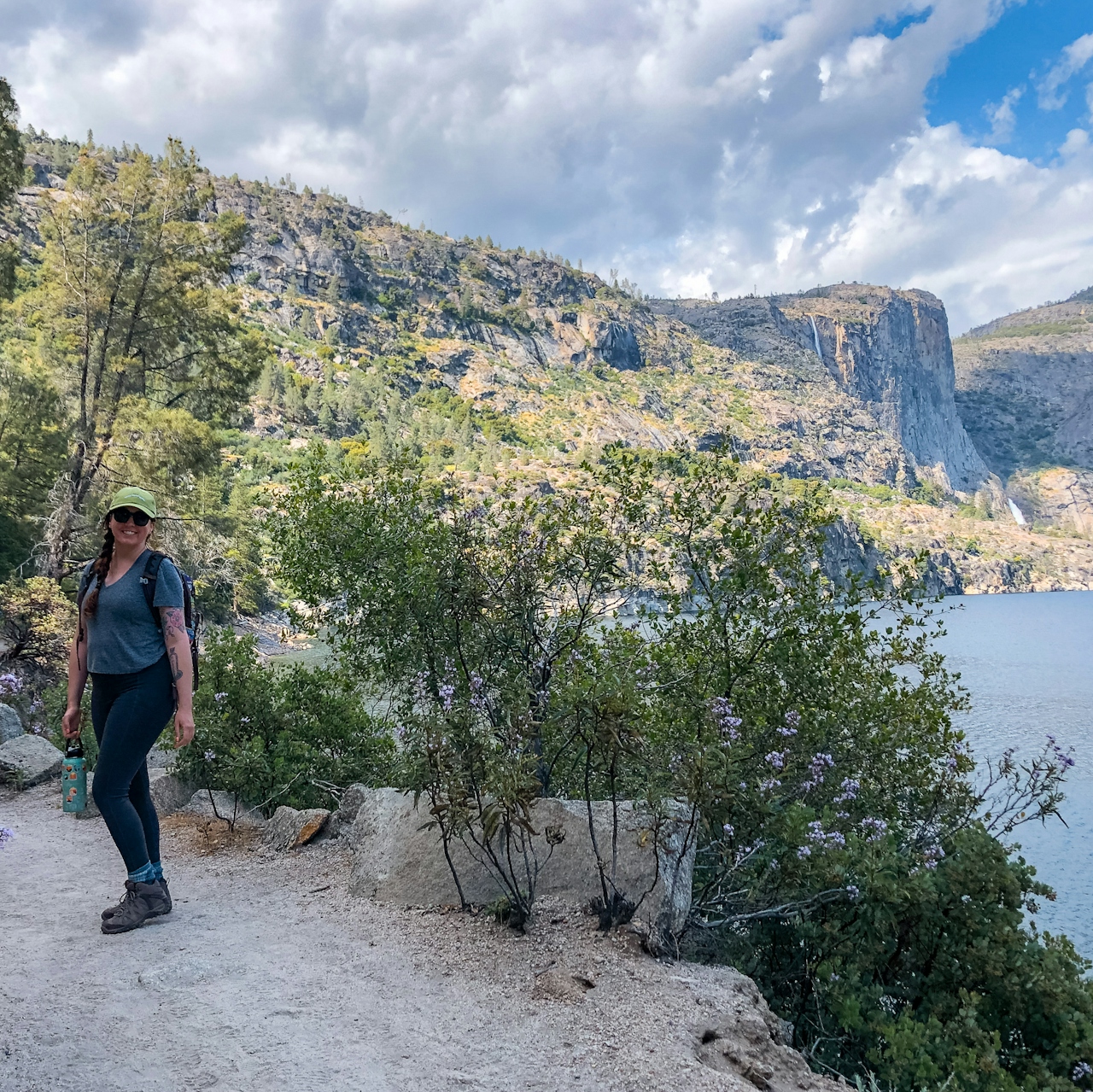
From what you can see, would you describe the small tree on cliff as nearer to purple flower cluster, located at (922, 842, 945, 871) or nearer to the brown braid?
the brown braid

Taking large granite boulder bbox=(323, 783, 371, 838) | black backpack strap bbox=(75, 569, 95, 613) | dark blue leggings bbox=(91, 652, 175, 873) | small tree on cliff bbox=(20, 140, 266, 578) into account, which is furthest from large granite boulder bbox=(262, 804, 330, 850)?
small tree on cliff bbox=(20, 140, 266, 578)

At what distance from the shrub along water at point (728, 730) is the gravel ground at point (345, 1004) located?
1.62 ft

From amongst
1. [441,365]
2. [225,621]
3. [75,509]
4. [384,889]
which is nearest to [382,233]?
[441,365]

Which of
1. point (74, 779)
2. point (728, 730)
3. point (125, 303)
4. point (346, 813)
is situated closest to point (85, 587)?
point (74, 779)

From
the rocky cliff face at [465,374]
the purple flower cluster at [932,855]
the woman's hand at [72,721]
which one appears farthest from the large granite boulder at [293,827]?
the rocky cliff face at [465,374]

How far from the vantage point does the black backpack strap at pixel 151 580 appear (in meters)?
3.78

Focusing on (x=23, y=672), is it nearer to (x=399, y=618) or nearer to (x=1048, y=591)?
(x=399, y=618)

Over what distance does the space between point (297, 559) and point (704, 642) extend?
14.4 feet

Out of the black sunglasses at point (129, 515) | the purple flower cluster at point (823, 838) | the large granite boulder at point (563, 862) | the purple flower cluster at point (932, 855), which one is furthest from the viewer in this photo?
the purple flower cluster at point (932, 855)

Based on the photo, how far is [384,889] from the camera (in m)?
4.60

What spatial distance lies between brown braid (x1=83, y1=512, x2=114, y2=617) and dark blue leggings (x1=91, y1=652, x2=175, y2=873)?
360 millimetres

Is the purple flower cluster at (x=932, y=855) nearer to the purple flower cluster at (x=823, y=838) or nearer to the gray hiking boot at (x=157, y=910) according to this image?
the purple flower cluster at (x=823, y=838)

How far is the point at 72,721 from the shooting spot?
3.98 metres

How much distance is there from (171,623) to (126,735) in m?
0.59
